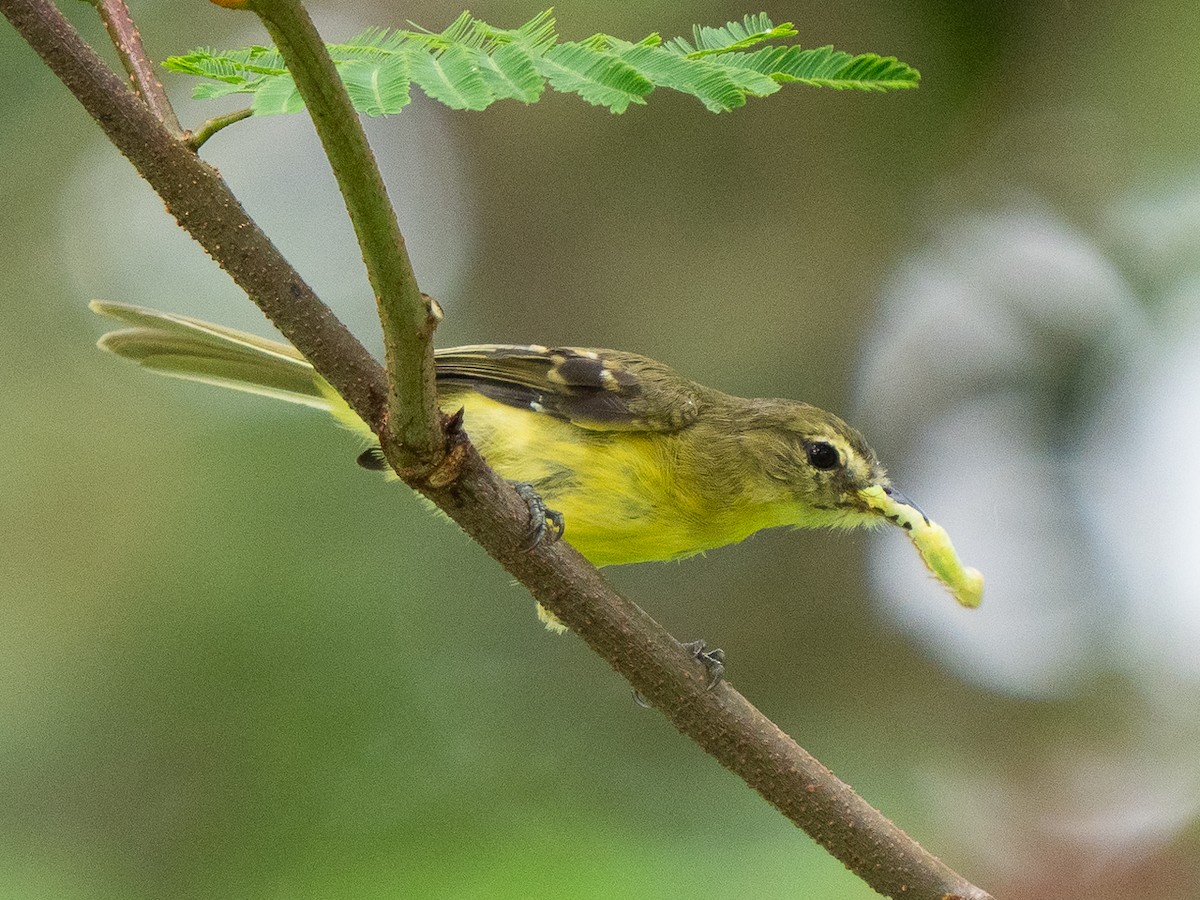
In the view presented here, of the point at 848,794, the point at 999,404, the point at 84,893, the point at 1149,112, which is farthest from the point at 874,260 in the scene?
the point at 84,893

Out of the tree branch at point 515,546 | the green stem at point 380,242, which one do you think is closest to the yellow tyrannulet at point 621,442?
the tree branch at point 515,546

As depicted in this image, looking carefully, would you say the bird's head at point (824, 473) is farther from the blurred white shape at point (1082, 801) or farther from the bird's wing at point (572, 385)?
the blurred white shape at point (1082, 801)

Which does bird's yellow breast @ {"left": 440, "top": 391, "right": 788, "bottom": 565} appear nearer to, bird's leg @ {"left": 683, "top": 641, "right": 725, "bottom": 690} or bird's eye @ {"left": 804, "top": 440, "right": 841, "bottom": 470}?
bird's eye @ {"left": 804, "top": 440, "right": 841, "bottom": 470}

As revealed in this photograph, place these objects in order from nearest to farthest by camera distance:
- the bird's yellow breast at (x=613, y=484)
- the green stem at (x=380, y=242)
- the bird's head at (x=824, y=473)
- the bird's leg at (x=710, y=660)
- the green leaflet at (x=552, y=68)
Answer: the green stem at (x=380, y=242)
the green leaflet at (x=552, y=68)
the bird's leg at (x=710, y=660)
the bird's yellow breast at (x=613, y=484)
the bird's head at (x=824, y=473)

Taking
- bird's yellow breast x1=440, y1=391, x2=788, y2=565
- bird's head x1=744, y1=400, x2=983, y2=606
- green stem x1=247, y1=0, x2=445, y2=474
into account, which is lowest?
green stem x1=247, y1=0, x2=445, y2=474

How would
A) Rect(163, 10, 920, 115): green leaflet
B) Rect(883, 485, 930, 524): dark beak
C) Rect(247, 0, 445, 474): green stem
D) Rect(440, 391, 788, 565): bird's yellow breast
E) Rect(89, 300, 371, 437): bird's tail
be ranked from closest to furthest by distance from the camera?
Rect(247, 0, 445, 474): green stem, Rect(163, 10, 920, 115): green leaflet, Rect(89, 300, 371, 437): bird's tail, Rect(440, 391, 788, 565): bird's yellow breast, Rect(883, 485, 930, 524): dark beak

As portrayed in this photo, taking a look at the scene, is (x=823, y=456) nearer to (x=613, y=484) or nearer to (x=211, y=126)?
(x=613, y=484)

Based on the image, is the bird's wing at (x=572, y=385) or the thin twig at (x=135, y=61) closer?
the thin twig at (x=135, y=61)

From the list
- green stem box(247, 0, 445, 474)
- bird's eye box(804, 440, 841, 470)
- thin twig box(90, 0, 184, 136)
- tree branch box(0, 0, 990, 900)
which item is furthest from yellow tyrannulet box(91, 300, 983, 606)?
thin twig box(90, 0, 184, 136)
